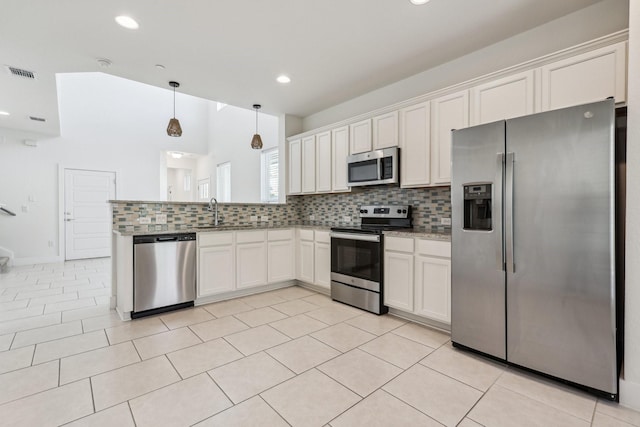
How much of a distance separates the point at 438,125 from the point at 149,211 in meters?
3.36

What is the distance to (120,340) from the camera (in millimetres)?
2631

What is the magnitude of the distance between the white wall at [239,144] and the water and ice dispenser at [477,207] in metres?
4.31

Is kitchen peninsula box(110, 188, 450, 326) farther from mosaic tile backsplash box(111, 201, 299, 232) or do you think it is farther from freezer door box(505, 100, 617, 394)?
freezer door box(505, 100, 617, 394)

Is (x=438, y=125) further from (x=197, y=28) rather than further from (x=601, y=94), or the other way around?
(x=197, y=28)

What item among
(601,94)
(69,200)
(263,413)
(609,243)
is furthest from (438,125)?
(69,200)

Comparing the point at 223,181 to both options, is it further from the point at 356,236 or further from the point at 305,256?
the point at 356,236

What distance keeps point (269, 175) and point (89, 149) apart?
4184 millimetres

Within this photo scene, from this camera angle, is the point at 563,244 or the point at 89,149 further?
the point at 89,149

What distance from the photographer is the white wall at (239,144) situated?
6.38 metres

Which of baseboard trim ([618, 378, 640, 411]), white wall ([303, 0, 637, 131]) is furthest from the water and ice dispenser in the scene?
white wall ([303, 0, 637, 131])

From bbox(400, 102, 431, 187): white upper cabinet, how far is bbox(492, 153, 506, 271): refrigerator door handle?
874 mm

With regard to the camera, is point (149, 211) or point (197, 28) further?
point (149, 211)

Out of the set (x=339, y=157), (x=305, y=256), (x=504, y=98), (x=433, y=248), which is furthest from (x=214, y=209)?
(x=504, y=98)

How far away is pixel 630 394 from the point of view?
5.69 ft
